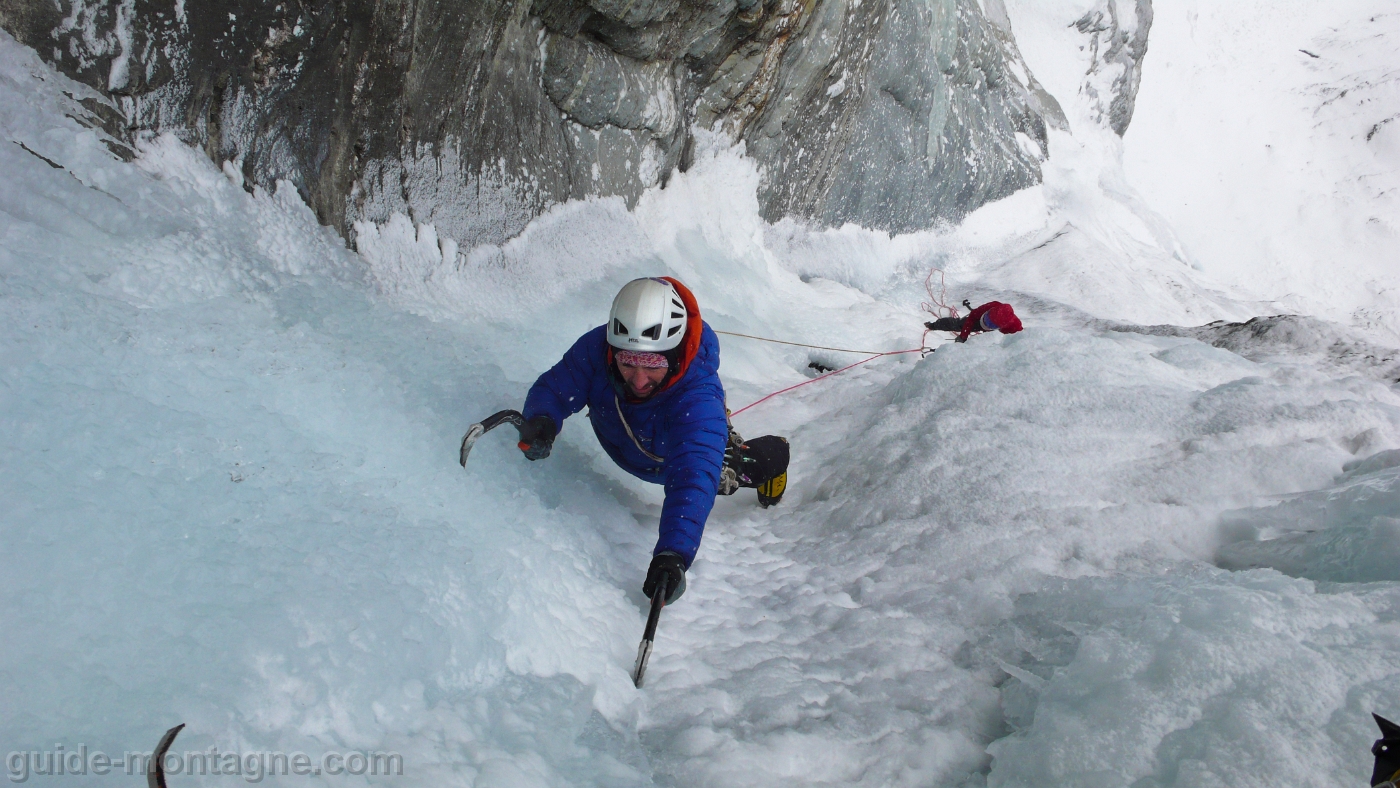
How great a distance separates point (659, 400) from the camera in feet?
9.53

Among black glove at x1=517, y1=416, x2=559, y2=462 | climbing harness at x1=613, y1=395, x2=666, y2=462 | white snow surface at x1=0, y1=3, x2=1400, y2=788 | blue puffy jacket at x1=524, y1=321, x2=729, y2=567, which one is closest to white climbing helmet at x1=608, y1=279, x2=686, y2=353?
blue puffy jacket at x1=524, y1=321, x2=729, y2=567

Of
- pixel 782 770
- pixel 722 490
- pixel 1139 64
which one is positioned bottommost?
pixel 722 490

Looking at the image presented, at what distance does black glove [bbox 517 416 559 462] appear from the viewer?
2.87 meters

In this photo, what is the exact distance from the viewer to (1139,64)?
14.3 metres

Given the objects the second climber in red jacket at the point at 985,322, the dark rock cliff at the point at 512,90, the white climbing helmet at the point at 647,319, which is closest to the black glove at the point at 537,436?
the white climbing helmet at the point at 647,319

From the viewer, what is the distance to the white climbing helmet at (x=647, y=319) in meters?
2.69

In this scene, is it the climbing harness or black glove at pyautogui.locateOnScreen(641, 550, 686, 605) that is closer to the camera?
black glove at pyautogui.locateOnScreen(641, 550, 686, 605)

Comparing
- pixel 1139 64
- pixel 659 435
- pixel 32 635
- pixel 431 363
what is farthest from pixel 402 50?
pixel 1139 64

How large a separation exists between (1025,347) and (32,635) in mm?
4244

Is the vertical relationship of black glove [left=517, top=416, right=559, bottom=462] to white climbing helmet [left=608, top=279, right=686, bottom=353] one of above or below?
below

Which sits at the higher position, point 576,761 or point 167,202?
point 167,202

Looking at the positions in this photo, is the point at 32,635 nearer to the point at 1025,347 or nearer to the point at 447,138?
the point at 447,138

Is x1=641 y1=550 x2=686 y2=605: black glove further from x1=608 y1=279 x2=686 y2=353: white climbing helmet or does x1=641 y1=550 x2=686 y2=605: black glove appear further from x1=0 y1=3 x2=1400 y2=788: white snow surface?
x1=608 y1=279 x2=686 y2=353: white climbing helmet

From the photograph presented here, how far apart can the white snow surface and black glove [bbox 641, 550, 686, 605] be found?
0.53 feet
